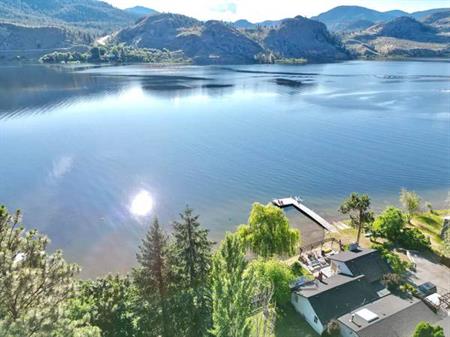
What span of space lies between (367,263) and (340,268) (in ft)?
8.42

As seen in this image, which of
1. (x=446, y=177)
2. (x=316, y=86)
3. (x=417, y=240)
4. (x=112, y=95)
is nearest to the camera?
(x=417, y=240)

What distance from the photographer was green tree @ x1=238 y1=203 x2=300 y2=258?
34031 millimetres

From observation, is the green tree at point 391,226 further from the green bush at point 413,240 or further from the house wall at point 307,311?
the house wall at point 307,311

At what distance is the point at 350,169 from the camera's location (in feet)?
214

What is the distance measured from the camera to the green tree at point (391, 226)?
131 ft

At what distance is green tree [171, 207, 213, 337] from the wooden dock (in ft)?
82.7

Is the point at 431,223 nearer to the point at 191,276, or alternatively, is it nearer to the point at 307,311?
the point at 307,311

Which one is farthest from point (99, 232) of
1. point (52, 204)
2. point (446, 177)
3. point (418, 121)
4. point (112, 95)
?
point (112, 95)

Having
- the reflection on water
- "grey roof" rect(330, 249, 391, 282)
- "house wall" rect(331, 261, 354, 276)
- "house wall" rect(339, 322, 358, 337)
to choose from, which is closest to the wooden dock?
"grey roof" rect(330, 249, 391, 282)

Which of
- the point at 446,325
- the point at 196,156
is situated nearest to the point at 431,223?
the point at 446,325

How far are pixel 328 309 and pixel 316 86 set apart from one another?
142835 millimetres

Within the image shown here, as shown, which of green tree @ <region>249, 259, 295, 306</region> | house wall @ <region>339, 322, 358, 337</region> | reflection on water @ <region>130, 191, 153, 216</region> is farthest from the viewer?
reflection on water @ <region>130, 191, 153, 216</region>

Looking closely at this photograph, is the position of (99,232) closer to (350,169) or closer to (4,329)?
(4,329)

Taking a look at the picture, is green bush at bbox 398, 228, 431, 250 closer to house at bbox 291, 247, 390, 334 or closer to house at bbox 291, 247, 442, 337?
house at bbox 291, 247, 390, 334
